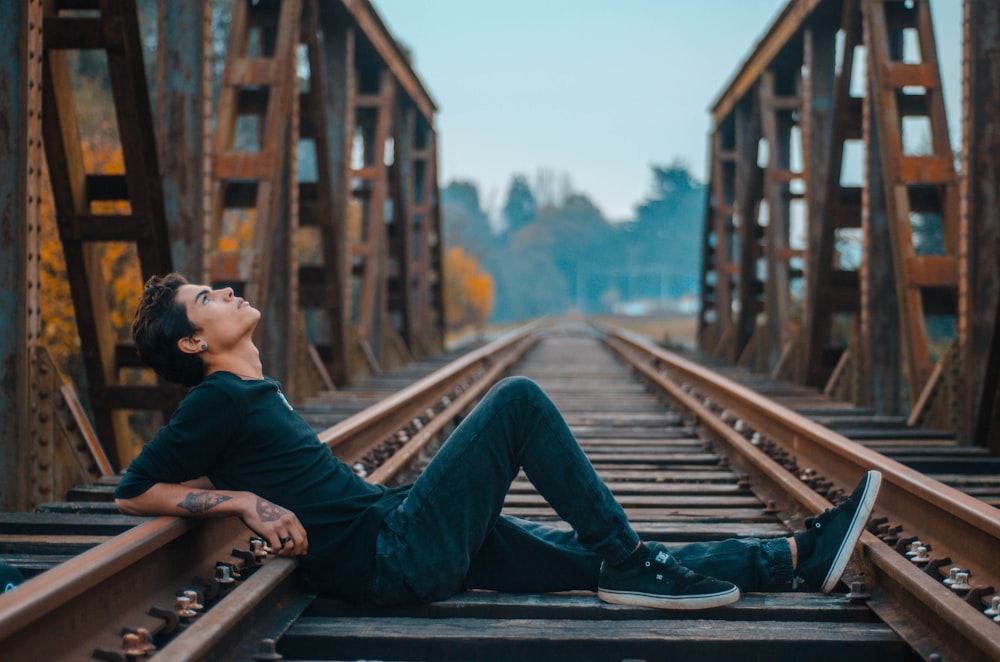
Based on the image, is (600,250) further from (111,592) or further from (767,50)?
(111,592)

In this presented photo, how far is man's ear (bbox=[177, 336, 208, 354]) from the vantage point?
9.07ft

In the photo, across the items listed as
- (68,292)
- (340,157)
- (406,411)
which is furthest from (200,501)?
(68,292)

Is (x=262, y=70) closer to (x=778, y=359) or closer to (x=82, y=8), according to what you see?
(x=82, y=8)

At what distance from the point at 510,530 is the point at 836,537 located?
34.7 inches

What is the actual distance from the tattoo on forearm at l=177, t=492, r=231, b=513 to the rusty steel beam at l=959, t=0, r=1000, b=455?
4312 millimetres

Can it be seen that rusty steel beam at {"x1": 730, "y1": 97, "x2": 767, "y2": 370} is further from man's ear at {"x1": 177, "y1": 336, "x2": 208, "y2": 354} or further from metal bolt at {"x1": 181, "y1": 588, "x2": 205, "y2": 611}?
metal bolt at {"x1": 181, "y1": 588, "x2": 205, "y2": 611}

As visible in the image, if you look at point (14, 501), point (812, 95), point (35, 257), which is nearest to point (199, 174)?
point (35, 257)

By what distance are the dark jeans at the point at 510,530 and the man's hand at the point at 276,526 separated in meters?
0.21

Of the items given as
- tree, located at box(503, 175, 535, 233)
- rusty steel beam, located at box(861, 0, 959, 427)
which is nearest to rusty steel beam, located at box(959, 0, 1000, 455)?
rusty steel beam, located at box(861, 0, 959, 427)

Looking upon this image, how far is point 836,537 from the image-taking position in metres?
2.94

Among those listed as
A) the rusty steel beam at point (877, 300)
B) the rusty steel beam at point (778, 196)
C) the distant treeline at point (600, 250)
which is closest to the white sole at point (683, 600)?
the rusty steel beam at point (877, 300)

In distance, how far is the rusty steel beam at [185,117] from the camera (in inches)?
246

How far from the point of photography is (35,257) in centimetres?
412

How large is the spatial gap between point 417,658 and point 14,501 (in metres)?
2.28
